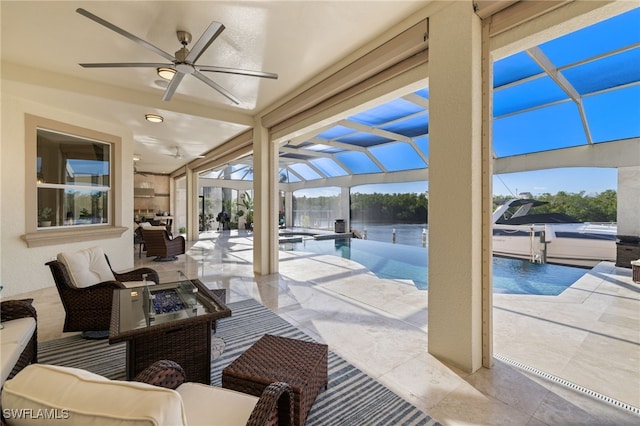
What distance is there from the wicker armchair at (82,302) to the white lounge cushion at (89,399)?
2.48 meters

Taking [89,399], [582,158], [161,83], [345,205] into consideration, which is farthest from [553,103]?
[345,205]

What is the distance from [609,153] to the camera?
22.0ft

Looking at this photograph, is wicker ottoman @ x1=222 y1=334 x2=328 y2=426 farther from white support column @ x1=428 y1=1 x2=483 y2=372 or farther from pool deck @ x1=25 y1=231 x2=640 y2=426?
white support column @ x1=428 y1=1 x2=483 y2=372

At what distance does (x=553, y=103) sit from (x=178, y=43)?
7529mm

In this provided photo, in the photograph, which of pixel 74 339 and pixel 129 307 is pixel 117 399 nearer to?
pixel 129 307

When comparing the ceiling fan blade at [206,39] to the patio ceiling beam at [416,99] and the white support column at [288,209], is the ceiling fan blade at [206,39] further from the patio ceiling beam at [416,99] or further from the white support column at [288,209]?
the white support column at [288,209]

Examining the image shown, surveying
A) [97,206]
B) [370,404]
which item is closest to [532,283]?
[370,404]

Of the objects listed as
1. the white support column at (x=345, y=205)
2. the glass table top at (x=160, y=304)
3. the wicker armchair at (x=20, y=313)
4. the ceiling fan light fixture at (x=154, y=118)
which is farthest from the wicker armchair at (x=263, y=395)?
the white support column at (x=345, y=205)

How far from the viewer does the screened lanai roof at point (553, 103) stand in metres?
4.02

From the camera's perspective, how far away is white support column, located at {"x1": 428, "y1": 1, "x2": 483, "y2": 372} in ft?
7.87

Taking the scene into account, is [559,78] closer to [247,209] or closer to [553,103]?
[553,103]

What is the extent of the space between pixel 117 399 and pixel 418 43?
341cm

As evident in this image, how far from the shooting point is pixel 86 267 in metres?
3.23

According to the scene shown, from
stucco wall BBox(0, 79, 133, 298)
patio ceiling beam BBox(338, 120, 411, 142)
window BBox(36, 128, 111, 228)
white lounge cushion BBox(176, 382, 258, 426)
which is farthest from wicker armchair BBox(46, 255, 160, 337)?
patio ceiling beam BBox(338, 120, 411, 142)
